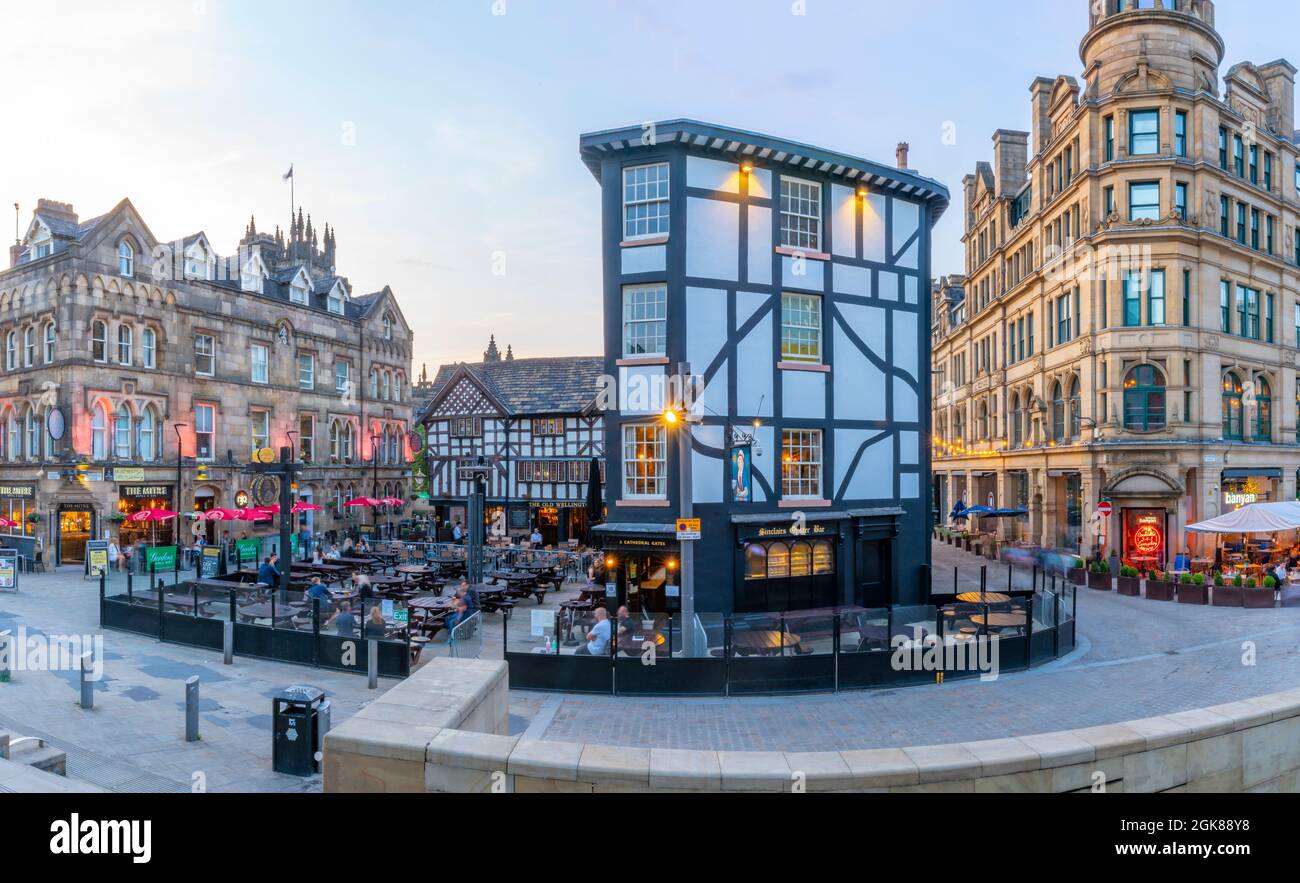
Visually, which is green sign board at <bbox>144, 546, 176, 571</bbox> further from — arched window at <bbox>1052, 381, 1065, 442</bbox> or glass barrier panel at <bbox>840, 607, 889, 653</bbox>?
arched window at <bbox>1052, 381, 1065, 442</bbox>

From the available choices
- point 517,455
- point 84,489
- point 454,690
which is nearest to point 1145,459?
point 517,455

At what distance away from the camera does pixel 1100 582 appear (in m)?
26.5

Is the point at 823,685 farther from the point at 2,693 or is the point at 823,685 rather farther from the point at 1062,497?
the point at 1062,497

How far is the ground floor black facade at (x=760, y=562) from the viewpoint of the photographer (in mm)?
19391

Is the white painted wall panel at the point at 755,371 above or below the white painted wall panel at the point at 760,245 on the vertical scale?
below

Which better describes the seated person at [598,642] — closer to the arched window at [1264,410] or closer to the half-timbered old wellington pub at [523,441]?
the half-timbered old wellington pub at [523,441]

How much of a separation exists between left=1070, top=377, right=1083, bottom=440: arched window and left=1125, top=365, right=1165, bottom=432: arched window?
2.19 metres

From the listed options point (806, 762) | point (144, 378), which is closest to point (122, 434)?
point (144, 378)

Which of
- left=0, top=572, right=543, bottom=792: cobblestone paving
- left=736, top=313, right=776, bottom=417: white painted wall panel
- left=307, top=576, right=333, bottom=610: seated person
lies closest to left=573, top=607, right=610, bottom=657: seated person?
left=0, top=572, right=543, bottom=792: cobblestone paving

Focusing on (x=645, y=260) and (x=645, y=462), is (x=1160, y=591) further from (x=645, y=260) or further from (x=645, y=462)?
(x=645, y=260)

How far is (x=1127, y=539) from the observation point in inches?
1233

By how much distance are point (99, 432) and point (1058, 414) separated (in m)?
42.7

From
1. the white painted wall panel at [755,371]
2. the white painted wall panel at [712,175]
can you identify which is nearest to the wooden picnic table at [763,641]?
the white painted wall panel at [755,371]

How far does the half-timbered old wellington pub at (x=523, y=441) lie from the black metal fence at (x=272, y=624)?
22.1 metres
